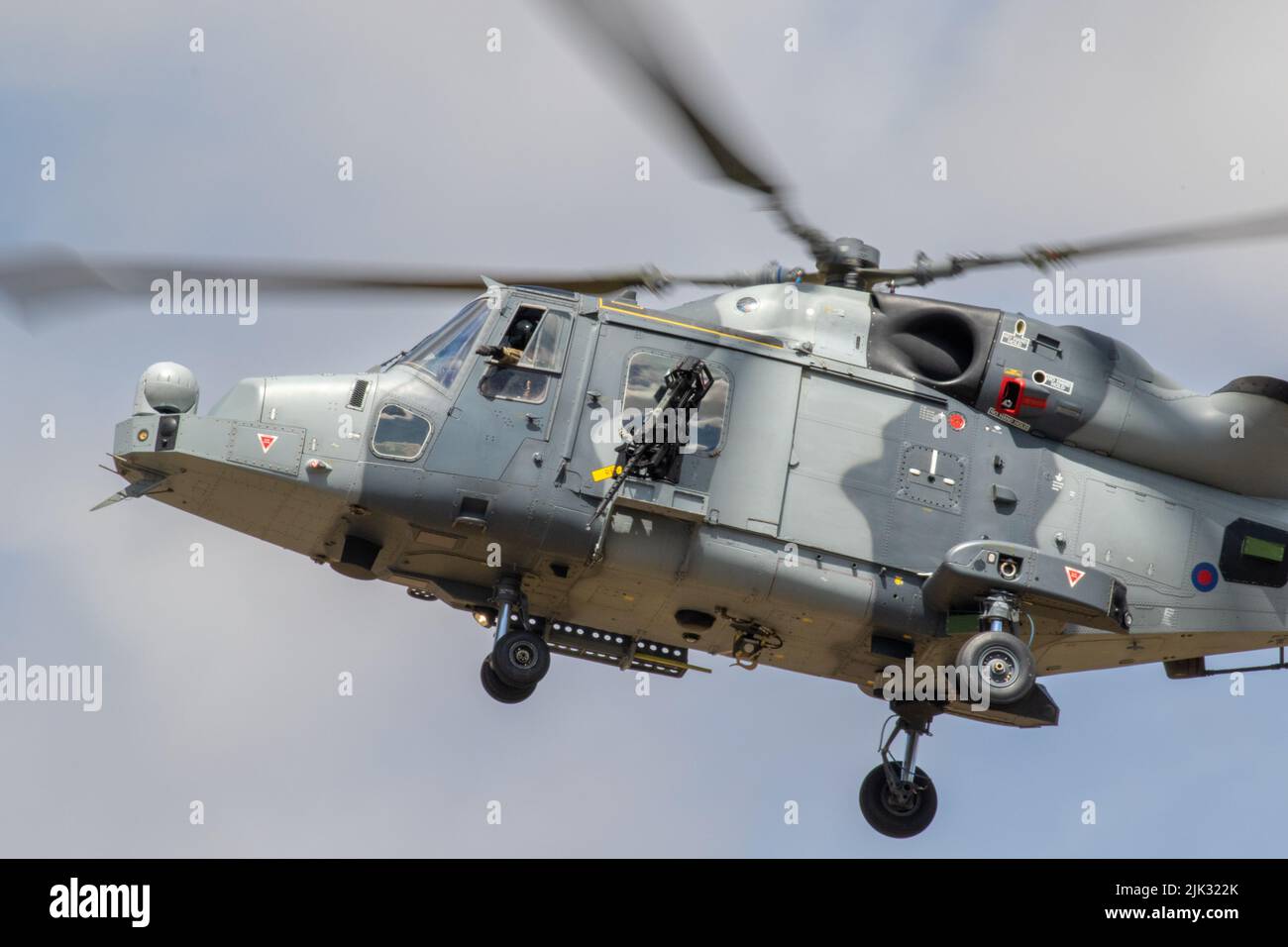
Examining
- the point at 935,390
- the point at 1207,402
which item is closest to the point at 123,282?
the point at 935,390

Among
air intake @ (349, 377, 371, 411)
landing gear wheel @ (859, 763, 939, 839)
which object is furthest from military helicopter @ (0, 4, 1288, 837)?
landing gear wheel @ (859, 763, 939, 839)

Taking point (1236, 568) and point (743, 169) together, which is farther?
point (1236, 568)

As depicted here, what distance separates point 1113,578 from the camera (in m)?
17.1

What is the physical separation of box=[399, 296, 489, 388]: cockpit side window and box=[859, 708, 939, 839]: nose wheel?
5.68 metres

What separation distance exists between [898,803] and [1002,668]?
2.54 m

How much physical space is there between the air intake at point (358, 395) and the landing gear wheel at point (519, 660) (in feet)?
7.68

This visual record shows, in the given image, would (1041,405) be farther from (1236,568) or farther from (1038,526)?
(1236,568)

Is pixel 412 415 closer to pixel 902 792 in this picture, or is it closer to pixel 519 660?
pixel 519 660

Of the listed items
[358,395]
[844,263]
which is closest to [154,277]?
[358,395]

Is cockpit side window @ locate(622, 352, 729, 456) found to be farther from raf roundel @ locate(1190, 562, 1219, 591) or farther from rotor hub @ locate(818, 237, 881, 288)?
raf roundel @ locate(1190, 562, 1219, 591)

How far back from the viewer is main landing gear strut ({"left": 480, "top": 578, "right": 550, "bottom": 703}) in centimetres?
1645

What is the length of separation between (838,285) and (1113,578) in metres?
3.75

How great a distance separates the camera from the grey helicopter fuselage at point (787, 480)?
16375mm

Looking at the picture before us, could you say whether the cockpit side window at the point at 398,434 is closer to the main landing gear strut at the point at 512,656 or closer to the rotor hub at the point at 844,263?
the main landing gear strut at the point at 512,656
